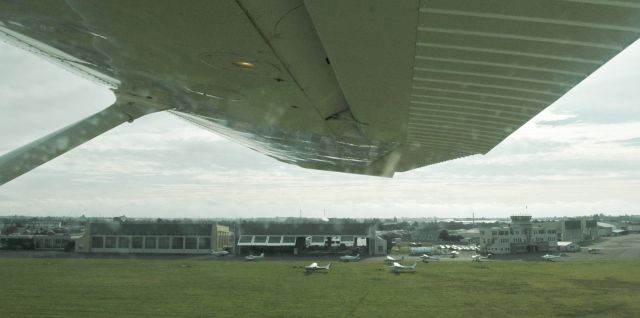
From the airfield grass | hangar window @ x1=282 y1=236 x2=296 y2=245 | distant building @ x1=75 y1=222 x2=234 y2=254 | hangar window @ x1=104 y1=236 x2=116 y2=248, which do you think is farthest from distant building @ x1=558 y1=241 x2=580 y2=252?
hangar window @ x1=104 y1=236 x2=116 y2=248

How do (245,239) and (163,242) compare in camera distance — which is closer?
(163,242)

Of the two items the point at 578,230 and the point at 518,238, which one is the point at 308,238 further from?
the point at 578,230

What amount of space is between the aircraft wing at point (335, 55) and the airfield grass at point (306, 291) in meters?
19.0

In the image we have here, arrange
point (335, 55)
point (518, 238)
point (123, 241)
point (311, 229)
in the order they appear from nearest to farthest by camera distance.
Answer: point (335, 55) < point (123, 241) < point (311, 229) < point (518, 238)

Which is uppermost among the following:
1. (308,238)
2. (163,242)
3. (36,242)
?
(308,238)

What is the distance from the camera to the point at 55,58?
339 centimetres

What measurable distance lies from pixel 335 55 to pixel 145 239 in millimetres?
61722

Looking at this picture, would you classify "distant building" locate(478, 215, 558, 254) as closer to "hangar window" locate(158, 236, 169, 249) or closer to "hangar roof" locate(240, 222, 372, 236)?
"hangar roof" locate(240, 222, 372, 236)

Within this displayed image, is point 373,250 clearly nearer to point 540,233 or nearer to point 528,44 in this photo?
point 540,233

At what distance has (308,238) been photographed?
61.2 m

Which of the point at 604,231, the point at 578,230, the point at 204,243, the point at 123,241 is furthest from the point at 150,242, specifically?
the point at 604,231

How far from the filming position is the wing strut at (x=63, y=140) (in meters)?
4.14

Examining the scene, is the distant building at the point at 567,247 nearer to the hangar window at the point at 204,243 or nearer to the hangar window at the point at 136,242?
the hangar window at the point at 204,243

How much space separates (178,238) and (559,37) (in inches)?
2404
